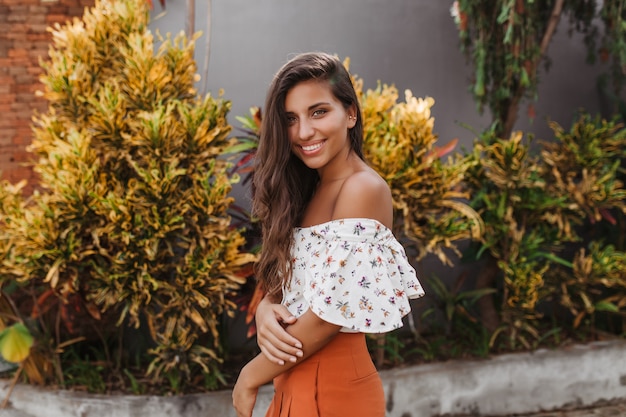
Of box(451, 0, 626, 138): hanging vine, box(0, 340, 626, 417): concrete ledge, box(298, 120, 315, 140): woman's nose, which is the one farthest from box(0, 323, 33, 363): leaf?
box(451, 0, 626, 138): hanging vine

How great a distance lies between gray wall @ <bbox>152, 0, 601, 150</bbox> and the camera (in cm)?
471

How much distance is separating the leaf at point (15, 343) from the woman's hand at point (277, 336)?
8.11 feet

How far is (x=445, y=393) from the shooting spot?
4.44 metres

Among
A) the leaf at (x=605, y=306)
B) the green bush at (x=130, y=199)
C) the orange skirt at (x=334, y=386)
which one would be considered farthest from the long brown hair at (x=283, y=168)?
the leaf at (x=605, y=306)

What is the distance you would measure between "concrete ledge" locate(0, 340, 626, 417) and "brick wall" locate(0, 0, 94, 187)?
1545mm

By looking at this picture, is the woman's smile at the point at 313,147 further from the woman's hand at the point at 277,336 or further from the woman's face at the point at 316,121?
the woman's hand at the point at 277,336

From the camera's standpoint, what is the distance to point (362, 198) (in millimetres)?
1689

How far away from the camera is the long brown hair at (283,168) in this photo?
1766 millimetres

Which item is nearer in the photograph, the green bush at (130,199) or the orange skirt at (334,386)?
the orange skirt at (334,386)

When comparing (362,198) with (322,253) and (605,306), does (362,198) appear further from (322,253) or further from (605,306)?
(605,306)

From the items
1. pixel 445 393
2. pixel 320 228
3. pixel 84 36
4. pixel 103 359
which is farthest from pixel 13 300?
pixel 320 228

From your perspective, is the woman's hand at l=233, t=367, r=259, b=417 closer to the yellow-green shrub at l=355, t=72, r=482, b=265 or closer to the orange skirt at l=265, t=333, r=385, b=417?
the orange skirt at l=265, t=333, r=385, b=417

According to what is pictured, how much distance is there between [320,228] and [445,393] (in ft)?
10.0

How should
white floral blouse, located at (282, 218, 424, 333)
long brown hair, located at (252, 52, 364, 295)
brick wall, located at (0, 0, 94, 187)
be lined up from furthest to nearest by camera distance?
brick wall, located at (0, 0, 94, 187)
long brown hair, located at (252, 52, 364, 295)
white floral blouse, located at (282, 218, 424, 333)
